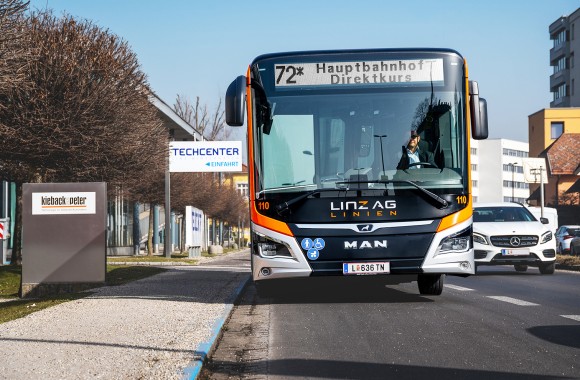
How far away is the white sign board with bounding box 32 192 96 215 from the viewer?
1828 cm

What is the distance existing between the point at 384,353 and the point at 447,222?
4.74 metres

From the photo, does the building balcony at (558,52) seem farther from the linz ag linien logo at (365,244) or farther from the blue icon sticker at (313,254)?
the blue icon sticker at (313,254)

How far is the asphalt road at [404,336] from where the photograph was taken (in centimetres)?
790

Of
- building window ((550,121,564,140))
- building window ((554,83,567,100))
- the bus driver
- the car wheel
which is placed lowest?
the car wheel

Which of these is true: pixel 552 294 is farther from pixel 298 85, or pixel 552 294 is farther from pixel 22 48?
pixel 22 48

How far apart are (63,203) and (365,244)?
23.9ft

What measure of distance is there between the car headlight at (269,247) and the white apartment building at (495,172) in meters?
141

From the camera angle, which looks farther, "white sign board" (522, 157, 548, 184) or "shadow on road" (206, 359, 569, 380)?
"white sign board" (522, 157, 548, 184)

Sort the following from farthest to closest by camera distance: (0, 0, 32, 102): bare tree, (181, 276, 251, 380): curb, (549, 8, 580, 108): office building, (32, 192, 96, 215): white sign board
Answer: (549, 8, 580, 108): office building, (0, 0, 32, 102): bare tree, (32, 192, 96, 215): white sign board, (181, 276, 251, 380): curb

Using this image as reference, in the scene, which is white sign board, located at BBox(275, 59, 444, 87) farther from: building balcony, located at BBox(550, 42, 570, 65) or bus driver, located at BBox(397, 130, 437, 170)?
building balcony, located at BBox(550, 42, 570, 65)

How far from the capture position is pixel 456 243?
44.0ft

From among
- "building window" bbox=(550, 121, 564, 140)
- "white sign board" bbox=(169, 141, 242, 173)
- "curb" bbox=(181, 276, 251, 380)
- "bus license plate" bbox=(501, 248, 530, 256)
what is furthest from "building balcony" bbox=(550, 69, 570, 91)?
"curb" bbox=(181, 276, 251, 380)

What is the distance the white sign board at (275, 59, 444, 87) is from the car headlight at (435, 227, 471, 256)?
7.11 ft

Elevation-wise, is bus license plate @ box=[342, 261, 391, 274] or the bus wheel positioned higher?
bus license plate @ box=[342, 261, 391, 274]
